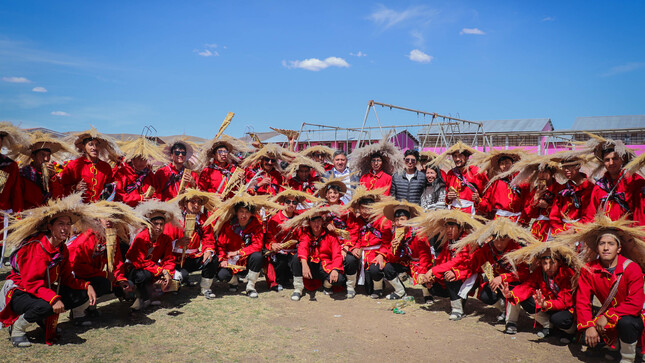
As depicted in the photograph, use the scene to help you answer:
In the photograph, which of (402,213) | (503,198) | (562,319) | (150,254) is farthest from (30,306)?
(503,198)

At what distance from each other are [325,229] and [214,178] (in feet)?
6.86

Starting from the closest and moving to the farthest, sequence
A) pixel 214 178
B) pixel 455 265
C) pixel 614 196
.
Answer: pixel 614 196 → pixel 455 265 → pixel 214 178

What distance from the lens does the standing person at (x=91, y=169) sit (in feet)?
19.4

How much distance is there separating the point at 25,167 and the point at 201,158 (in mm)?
2364

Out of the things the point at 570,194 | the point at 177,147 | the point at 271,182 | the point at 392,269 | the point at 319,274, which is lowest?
the point at 319,274

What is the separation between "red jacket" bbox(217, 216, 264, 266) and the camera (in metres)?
6.05

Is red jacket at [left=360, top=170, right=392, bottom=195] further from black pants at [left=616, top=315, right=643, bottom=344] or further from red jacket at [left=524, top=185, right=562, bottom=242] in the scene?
black pants at [left=616, top=315, right=643, bottom=344]

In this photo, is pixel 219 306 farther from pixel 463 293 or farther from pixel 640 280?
pixel 640 280

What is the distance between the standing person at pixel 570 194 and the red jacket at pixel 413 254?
1.50m

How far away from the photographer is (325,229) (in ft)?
20.3

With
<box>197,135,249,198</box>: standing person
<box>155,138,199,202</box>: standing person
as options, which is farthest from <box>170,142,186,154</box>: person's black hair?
<box>197,135,249,198</box>: standing person

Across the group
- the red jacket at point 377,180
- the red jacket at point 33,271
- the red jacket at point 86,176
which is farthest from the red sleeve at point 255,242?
the red jacket at point 33,271

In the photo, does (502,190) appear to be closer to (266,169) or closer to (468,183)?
(468,183)

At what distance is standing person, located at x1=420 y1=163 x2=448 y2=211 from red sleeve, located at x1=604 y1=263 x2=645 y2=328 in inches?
117
